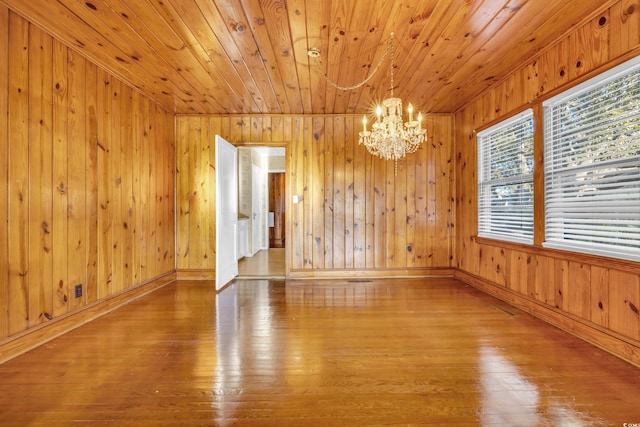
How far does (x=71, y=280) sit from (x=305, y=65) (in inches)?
116

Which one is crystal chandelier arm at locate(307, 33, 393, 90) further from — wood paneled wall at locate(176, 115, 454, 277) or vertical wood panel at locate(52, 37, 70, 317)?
vertical wood panel at locate(52, 37, 70, 317)

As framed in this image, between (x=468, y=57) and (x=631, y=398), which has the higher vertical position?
(x=468, y=57)

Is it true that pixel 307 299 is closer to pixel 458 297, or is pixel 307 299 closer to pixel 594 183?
pixel 458 297

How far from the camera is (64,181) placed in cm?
246

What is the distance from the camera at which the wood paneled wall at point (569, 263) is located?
194 cm

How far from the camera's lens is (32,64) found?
2.15 m

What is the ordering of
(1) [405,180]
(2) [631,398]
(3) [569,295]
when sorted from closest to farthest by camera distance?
(2) [631,398] → (3) [569,295] → (1) [405,180]

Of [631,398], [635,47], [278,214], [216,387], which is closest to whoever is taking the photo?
[631,398]

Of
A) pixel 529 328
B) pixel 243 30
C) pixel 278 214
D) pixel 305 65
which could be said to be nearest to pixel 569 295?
pixel 529 328

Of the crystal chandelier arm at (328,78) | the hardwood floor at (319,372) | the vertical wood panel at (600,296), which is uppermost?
the crystal chandelier arm at (328,78)

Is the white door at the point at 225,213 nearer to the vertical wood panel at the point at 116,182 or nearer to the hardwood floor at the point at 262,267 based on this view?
the hardwood floor at the point at 262,267

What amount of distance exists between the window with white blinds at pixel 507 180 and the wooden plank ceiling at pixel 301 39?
63 cm

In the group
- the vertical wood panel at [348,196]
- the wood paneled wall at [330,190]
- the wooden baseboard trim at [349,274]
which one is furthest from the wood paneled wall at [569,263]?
the vertical wood panel at [348,196]

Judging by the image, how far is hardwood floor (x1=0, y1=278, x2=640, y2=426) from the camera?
56.6 inches
